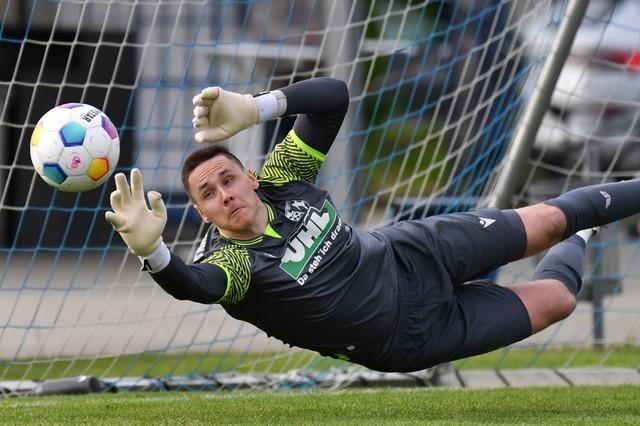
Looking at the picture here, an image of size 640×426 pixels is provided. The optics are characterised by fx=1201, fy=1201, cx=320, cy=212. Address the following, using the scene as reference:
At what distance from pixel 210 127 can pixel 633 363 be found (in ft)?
14.2

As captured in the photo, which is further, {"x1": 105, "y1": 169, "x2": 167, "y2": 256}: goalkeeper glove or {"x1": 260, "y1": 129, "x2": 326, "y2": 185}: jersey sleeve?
{"x1": 260, "y1": 129, "x2": 326, "y2": 185}: jersey sleeve

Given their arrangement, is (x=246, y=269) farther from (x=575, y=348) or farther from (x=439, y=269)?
(x=575, y=348)

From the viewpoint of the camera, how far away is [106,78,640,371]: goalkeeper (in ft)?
15.8

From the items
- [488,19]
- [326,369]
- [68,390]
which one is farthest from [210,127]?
[488,19]

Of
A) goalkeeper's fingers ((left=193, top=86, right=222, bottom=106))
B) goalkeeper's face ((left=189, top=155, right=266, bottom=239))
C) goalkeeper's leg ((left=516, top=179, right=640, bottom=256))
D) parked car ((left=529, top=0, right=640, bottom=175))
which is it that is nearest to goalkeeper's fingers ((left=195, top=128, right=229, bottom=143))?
goalkeeper's fingers ((left=193, top=86, right=222, bottom=106))

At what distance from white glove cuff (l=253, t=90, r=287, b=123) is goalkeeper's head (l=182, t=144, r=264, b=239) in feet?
0.76

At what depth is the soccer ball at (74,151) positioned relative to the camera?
4816 mm

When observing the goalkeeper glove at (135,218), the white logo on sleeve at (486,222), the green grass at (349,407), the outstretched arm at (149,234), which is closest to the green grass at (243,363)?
the green grass at (349,407)

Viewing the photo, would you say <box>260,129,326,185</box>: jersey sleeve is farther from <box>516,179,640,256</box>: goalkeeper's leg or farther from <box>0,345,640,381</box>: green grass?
<box>0,345,640,381</box>: green grass

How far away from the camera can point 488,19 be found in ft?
27.0

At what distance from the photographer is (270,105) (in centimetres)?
494

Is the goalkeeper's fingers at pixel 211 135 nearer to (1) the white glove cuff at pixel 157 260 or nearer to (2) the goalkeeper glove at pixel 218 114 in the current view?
(2) the goalkeeper glove at pixel 218 114

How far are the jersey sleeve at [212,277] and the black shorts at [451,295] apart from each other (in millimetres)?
771

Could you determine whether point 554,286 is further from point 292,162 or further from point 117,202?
point 117,202
